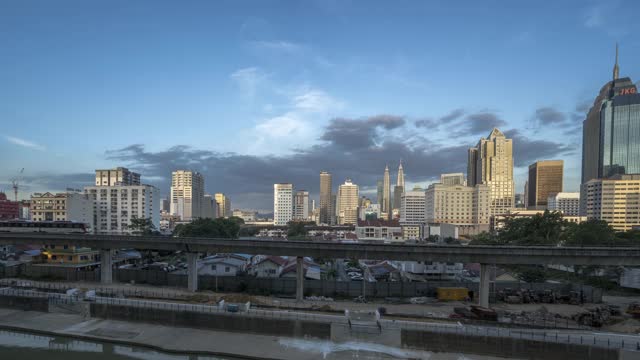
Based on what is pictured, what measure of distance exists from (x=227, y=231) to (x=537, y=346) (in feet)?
258

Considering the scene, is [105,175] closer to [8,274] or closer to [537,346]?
[8,274]

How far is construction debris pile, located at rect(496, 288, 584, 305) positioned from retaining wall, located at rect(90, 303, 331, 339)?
2232 cm

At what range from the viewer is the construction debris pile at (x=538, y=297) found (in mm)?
38906

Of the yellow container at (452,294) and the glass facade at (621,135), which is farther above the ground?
the glass facade at (621,135)

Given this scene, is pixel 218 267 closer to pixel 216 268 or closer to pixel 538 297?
pixel 216 268

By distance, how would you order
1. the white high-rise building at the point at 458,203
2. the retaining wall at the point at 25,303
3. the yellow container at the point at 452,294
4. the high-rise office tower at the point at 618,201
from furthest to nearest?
the white high-rise building at the point at 458,203, the high-rise office tower at the point at 618,201, the yellow container at the point at 452,294, the retaining wall at the point at 25,303

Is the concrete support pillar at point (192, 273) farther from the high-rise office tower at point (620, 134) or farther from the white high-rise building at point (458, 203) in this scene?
the high-rise office tower at point (620, 134)

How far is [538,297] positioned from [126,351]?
1566 inches

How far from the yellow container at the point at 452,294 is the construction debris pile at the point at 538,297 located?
382cm

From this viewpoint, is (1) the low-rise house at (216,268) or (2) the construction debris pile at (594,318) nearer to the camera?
(2) the construction debris pile at (594,318)

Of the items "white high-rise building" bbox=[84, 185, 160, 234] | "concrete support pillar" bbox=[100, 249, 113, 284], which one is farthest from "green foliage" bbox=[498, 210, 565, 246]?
"white high-rise building" bbox=[84, 185, 160, 234]

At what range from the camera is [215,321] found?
1186 inches

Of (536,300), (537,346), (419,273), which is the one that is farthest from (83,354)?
(536,300)

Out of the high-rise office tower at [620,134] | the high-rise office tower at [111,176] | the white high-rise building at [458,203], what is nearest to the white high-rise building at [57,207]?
the high-rise office tower at [111,176]
